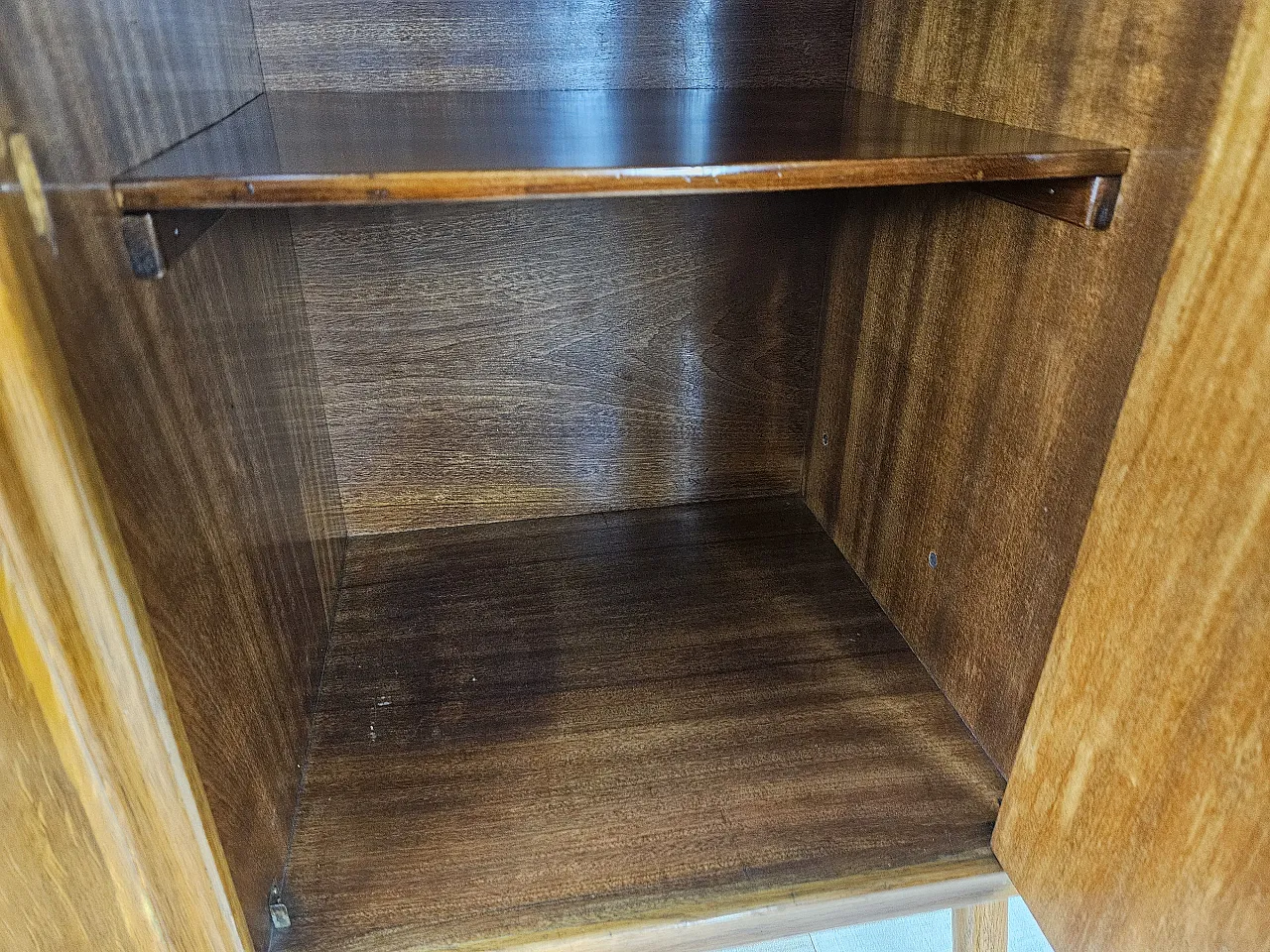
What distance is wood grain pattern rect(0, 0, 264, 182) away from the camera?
38 cm

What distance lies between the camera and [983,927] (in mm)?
853

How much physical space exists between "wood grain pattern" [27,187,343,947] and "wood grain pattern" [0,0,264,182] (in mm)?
27

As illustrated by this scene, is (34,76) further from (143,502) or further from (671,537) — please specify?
(671,537)

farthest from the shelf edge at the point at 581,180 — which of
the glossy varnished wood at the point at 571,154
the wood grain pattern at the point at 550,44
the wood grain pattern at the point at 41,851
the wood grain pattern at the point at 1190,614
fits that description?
the wood grain pattern at the point at 550,44

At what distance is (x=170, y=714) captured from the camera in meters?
0.46

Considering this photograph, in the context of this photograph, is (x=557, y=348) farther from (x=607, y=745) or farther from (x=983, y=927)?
(x=983, y=927)

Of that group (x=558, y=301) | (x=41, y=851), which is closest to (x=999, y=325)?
(x=558, y=301)

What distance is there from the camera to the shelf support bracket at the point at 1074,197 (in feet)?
1.79

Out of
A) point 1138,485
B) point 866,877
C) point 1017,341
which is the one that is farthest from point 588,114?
point 866,877

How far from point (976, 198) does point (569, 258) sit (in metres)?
0.40

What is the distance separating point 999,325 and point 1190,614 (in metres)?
0.29

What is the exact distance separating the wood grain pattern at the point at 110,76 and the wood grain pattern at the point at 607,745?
47 cm

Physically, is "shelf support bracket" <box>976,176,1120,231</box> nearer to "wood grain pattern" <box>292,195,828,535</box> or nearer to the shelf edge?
the shelf edge

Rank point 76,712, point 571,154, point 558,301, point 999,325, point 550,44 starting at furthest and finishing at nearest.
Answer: point 558,301
point 550,44
point 999,325
point 571,154
point 76,712
